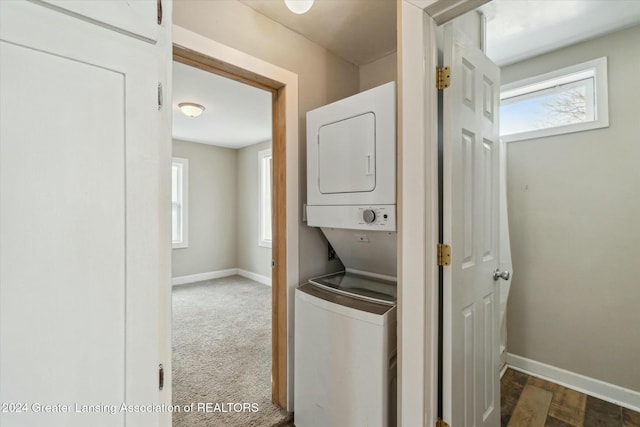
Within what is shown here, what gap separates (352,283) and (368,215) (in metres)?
0.55

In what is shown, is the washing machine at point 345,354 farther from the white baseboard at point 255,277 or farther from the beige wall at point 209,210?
the beige wall at point 209,210

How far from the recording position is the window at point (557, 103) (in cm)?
204

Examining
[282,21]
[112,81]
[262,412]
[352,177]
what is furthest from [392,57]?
[262,412]

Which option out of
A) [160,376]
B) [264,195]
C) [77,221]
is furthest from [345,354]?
[264,195]

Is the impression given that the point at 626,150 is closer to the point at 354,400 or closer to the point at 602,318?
the point at 602,318

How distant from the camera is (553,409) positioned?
193cm

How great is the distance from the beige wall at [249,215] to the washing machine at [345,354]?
342 centimetres

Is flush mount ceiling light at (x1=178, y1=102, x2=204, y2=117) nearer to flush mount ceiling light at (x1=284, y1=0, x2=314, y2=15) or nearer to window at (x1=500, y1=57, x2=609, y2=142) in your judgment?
flush mount ceiling light at (x1=284, y1=0, x2=314, y2=15)

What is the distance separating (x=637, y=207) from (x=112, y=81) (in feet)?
9.27

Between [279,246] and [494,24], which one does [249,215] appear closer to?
[279,246]

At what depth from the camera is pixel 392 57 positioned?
2219 millimetres

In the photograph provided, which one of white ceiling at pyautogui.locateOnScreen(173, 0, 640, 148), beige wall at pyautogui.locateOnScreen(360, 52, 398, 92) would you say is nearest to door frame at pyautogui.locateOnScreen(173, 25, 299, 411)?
white ceiling at pyautogui.locateOnScreen(173, 0, 640, 148)

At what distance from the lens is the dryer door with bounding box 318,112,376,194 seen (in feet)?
4.91

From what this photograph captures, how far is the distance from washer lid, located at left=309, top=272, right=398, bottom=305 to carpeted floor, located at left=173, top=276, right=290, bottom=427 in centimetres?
89
